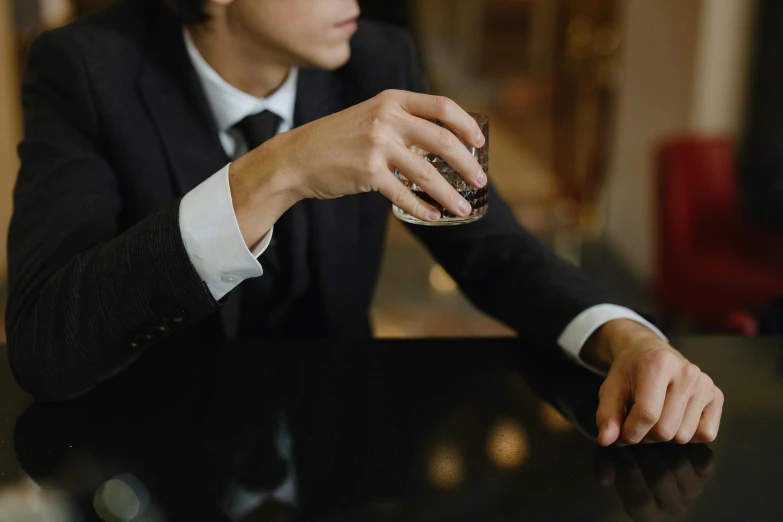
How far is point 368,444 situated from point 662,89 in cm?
329

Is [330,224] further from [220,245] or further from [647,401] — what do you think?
[647,401]

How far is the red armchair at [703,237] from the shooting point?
2873 mm

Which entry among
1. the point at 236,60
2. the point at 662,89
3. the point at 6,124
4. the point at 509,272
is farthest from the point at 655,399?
the point at 6,124

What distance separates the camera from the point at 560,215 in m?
4.93

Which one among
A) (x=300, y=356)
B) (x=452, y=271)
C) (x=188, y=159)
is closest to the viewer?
(x=300, y=356)

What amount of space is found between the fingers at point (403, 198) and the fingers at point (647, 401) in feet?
1.00

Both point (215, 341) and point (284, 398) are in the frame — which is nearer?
point (284, 398)

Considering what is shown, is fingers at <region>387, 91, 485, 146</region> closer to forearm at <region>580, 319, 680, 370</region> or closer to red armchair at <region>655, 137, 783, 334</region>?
forearm at <region>580, 319, 680, 370</region>

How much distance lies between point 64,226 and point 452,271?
2.07 ft

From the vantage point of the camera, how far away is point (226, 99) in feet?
4.58

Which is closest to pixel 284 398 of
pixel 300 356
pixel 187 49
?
pixel 300 356

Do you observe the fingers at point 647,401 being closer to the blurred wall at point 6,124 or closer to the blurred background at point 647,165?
the blurred background at point 647,165

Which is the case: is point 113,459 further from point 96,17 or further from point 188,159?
point 96,17

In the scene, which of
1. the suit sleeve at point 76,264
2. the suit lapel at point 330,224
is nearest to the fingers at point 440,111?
the suit sleeve at point 76,264
